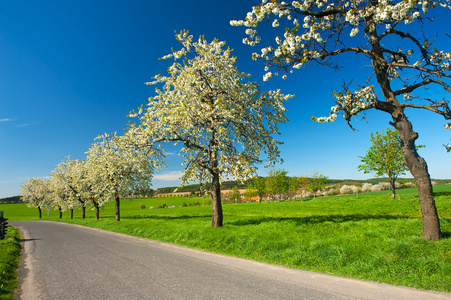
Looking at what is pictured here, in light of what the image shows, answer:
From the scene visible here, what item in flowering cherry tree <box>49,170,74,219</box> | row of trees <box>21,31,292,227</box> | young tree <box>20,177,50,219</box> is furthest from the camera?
young tree <box>20,177,50,219</box>

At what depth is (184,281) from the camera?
6.93m

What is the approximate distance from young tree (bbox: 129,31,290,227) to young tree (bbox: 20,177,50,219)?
67689mm

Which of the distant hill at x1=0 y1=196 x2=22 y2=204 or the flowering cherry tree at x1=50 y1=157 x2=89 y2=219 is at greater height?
the flowering cherry tree at x1=50 y1=157 x2=89 y2=219

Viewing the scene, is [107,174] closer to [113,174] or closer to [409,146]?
[113,174]

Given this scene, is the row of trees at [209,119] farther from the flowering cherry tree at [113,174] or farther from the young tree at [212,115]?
the flowering cherry tree at [113,174]

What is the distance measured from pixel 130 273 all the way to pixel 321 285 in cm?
622

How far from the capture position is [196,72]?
674 inches

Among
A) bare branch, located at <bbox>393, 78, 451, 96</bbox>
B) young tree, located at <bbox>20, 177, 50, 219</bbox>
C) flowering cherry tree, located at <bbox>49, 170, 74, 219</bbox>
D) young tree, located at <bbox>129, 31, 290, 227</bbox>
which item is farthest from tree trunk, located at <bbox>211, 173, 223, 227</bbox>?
young tree, located at <bbox>20, 177, 50, 219</bbox>

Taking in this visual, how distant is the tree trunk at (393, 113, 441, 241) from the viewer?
8.53 meters

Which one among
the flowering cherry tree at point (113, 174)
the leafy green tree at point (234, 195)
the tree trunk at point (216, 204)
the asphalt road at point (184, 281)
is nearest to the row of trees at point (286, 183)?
the leafy green tree at point (234, 195)

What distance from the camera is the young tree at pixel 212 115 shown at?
15961mm

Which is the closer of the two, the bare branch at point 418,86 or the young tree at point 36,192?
the bare branch at point 418,86

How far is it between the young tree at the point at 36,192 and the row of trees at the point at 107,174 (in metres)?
20.7

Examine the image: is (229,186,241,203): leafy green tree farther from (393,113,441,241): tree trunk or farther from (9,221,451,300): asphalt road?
(393,113,441,241): tree trunk
